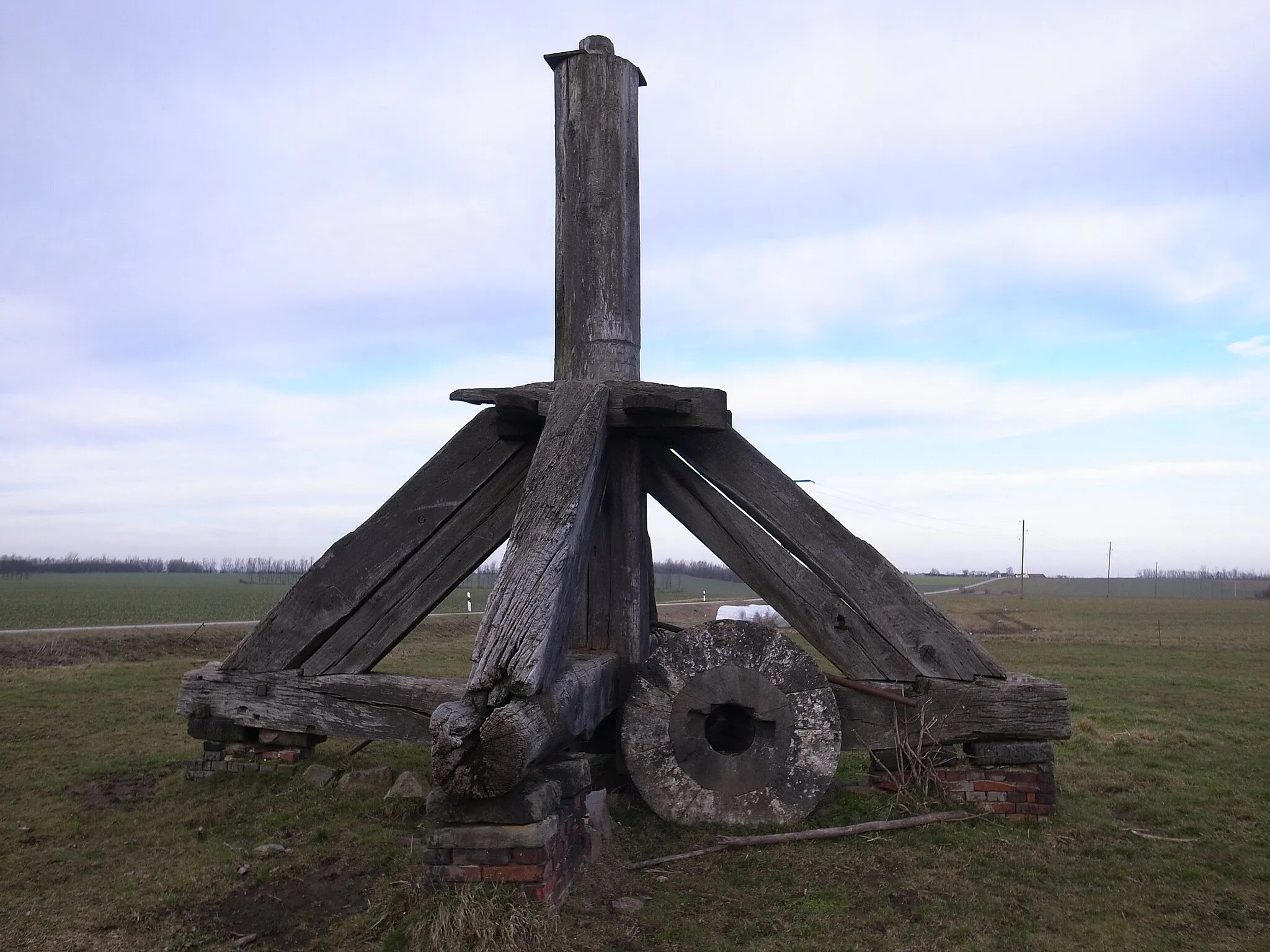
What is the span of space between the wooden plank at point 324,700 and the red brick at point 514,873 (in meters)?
2.34

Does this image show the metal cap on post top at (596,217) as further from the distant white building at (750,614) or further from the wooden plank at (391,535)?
the distant white building at (750,614)

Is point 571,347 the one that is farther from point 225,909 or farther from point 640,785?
point 225,909

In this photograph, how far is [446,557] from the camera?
6465 mm

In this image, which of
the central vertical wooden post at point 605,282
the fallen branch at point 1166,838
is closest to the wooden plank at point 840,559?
the central vertical wooden post at point 605,282

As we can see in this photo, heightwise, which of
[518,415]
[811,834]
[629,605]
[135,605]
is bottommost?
[135,605]

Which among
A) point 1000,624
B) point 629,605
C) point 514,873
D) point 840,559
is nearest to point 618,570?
point 629,605

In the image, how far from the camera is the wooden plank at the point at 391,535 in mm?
6461

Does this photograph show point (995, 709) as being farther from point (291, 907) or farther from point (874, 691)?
point (291, 907)

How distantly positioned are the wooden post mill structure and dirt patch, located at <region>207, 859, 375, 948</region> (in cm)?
128

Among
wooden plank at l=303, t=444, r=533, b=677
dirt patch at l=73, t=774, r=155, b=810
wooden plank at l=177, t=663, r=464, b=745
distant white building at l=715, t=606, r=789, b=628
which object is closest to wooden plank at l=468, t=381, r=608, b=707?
wooden plank at l=303, t=444, r=533, b=677

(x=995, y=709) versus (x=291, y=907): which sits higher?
(x=995, y=709)

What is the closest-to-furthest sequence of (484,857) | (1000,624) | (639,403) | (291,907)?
(484,857)
(291,907)
(639,403)
(1000,624)

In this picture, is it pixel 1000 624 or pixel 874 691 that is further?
pixel 1000 624

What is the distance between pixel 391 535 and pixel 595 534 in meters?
1.43
